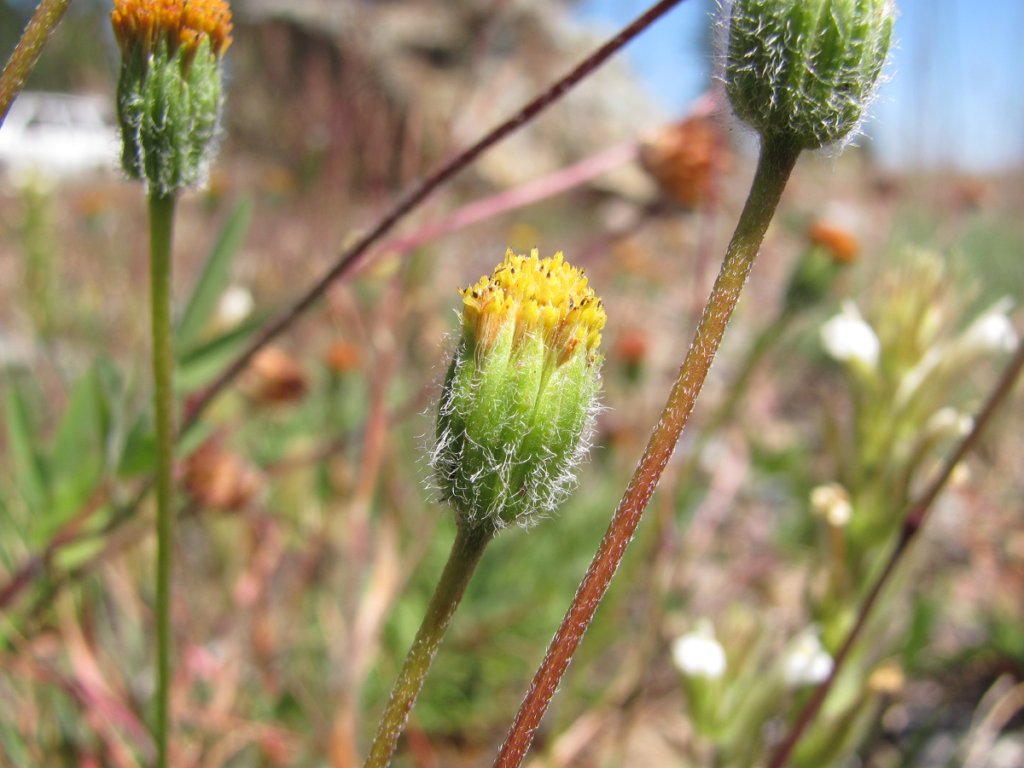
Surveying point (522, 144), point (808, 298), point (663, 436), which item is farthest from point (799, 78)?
point (522, 144)

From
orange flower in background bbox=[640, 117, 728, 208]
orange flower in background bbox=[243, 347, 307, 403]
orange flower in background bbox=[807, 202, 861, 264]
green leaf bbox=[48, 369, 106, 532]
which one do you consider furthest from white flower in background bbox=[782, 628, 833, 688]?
orange flower in background bbox=[243, 347, 307, 403]

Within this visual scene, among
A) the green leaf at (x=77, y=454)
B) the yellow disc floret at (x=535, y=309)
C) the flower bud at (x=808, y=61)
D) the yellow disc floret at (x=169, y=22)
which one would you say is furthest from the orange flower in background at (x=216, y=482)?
the flower bud at (x=808, y=61)

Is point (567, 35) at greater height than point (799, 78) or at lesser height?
greater

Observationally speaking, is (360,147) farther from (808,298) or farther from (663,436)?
(663,436)

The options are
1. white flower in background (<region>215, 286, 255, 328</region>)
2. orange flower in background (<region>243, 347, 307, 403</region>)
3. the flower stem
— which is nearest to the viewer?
the flower stem

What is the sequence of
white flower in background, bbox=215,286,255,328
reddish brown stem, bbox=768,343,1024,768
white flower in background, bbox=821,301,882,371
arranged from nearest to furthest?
1. reddish brown stem, bbox=768,343,1024,768
2. white flower in background, bbox=821,301,882,371
3. white flower in background, bbox=215,286,255,328

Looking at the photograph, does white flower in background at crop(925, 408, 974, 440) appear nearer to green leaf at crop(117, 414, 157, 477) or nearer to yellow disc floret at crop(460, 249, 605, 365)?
yellow disc floret at crop(460, 249, 605, 365)

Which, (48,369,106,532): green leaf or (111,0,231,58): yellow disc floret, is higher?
(48,369,106,532): green leaf
